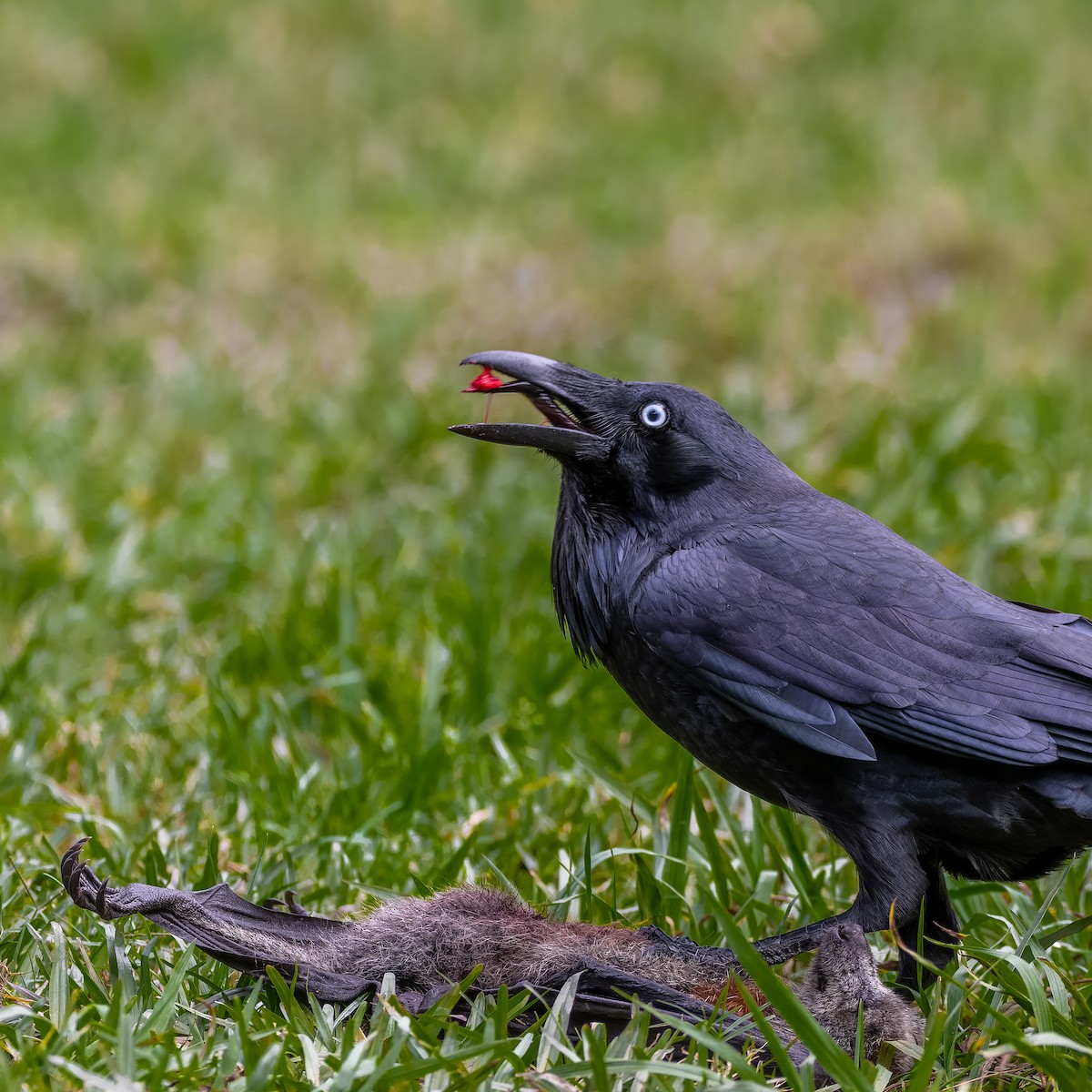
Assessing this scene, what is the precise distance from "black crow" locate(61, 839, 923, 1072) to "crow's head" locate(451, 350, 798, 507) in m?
0.84

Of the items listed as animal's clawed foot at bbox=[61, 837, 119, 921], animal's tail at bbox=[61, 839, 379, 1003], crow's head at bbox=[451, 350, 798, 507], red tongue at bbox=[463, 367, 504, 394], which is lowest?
animal's tail at bbox=[61, 839, 379, 1003]

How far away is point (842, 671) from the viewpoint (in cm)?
258

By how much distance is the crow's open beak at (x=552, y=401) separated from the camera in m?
2.79

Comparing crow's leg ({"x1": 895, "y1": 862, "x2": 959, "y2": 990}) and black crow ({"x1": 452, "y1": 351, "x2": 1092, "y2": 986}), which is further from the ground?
black crow ({"x1": 452, "y1": 351, "x2": 1092, "y2": 986})

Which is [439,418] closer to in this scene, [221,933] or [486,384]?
[486,384]

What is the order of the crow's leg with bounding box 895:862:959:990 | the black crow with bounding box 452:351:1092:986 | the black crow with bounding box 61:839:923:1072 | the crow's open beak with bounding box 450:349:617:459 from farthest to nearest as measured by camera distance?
the crow's open beak with bounding box 450:349:617:459, the crow's leg with bounding box 895:862:959:990, the black crow with bounding box 452:351:1092:986, the black crow with bounding box 61:839:923:1072

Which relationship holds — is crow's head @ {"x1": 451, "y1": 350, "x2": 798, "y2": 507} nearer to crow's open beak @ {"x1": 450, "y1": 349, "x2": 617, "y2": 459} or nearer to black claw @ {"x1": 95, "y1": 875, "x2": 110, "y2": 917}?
crow's open beak @ {"x1": 450, "y1": 349, "x2": 617, "y2": 459}

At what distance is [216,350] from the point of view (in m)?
6.53

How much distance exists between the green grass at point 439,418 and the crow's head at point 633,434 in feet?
2.02

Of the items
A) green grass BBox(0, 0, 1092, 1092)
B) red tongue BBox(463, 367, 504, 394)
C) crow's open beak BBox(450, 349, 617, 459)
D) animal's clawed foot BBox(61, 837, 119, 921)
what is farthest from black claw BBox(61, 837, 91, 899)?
red tongue BBox(463, 367, 504, 394)

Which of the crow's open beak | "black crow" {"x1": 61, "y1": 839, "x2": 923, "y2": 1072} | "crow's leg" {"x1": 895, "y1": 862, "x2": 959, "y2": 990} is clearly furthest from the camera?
the crow's open beak

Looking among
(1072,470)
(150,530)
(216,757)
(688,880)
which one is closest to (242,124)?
(150,530)

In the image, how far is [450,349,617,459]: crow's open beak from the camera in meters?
2.79

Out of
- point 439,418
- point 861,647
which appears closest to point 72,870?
point 861,647
